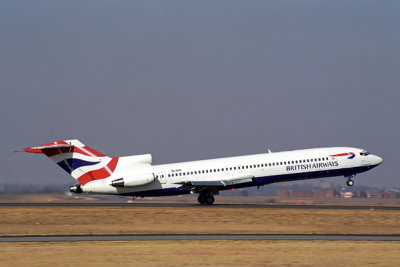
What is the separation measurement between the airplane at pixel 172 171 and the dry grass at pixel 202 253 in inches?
926

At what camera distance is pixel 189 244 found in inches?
1156

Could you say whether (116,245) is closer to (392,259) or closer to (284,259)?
(284,259)

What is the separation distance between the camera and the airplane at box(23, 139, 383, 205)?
175 feet

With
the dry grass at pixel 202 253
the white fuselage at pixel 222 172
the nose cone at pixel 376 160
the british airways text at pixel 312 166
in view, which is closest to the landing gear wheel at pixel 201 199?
the white fuselage at pixel 222 172

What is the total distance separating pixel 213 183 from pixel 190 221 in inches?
499

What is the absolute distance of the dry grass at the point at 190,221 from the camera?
3569 cm

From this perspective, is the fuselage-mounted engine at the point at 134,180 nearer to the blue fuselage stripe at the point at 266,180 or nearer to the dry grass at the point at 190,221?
the blue fuselage stripe at the point at 266,180

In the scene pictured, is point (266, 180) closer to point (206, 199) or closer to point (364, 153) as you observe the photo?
point (206, 199)

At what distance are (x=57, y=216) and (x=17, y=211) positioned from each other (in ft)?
16.1

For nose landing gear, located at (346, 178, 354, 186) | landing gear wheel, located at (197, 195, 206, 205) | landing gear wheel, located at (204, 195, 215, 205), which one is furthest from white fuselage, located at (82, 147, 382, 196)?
nose landing gear, located at (346, 178, 354, 186)

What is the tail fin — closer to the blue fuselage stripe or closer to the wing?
the blue fuselage stripe

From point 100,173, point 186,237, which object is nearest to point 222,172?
point 100,173

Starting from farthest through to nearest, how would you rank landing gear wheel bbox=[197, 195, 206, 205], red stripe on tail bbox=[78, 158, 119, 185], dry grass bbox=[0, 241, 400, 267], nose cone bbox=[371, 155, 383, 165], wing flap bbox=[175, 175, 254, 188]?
nose cone bbox=[371, 155, 383, 165], landing gear wheel bbox=[197, 195, 206, 205], red stripe on tail bbox=[78, 158, 119, 185], wing flap bbox=[175, 175, 254, 188], dry grass bbox=[0, 241, 400, 267]

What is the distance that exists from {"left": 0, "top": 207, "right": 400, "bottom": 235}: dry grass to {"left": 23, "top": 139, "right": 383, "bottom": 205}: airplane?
4701mm
